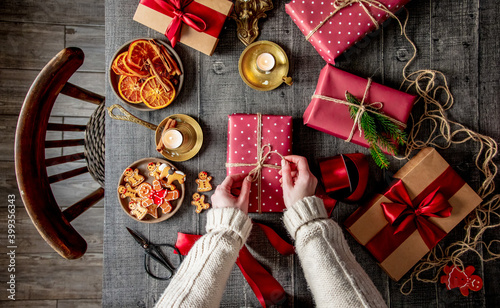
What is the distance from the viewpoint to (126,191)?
124 centimetres

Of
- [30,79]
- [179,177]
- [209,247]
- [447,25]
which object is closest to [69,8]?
[30,79]

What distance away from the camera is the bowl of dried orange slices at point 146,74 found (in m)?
1.20

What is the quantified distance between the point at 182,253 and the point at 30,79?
1.42 metres

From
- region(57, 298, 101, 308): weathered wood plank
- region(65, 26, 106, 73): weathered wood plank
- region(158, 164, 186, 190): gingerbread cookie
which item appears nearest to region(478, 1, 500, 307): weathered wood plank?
region(158, 164, 186, 190): gingerbread cookie

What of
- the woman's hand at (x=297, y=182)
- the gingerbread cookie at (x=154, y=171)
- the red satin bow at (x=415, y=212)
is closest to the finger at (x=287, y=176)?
the woman's hand at (x=297, y=182)

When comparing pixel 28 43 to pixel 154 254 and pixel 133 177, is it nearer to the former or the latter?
pixel 133 177

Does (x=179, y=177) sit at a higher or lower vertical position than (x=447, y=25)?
lower

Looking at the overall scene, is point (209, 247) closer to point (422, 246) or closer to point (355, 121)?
point (355, 121)

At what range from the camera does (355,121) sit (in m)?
1.17

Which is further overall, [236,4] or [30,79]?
[30,79]

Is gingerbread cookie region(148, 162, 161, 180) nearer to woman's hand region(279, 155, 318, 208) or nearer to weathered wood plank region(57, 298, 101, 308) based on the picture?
woman's hand region(279, 155, 318, 208)

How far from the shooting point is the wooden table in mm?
1287

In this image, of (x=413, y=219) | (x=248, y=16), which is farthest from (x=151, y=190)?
(x=413, y=219)

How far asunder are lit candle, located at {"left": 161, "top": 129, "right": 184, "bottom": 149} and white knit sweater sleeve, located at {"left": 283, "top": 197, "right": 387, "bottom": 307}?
0.49m
